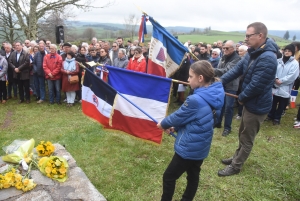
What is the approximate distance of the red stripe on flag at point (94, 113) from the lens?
4.02m

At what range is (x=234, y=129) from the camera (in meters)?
6.43

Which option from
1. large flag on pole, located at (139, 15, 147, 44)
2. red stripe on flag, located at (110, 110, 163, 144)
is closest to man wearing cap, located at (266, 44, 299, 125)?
large flag on pole, located at (139, 15, 147, 44)

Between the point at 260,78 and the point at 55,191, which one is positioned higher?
the point at 260,78

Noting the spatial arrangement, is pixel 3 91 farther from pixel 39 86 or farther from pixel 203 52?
pixel 203 52

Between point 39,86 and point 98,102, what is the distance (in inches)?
238

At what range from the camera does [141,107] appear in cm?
411

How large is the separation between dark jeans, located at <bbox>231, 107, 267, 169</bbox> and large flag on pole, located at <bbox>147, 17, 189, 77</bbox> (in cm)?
206

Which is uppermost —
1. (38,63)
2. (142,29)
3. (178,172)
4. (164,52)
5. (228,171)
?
(142,29)

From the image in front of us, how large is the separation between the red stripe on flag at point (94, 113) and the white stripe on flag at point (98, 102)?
60mm

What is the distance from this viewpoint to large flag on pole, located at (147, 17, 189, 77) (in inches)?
203

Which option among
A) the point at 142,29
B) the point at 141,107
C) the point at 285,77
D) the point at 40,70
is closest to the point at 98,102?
the point at 141,107

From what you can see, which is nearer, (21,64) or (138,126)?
(138,126)

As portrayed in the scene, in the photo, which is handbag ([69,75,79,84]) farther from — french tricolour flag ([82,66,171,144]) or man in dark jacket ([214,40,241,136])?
man in dark jacket ([214,40,241,136])

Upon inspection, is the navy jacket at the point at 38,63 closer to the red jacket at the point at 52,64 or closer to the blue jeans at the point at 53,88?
the red jacket at the point at 52,64
